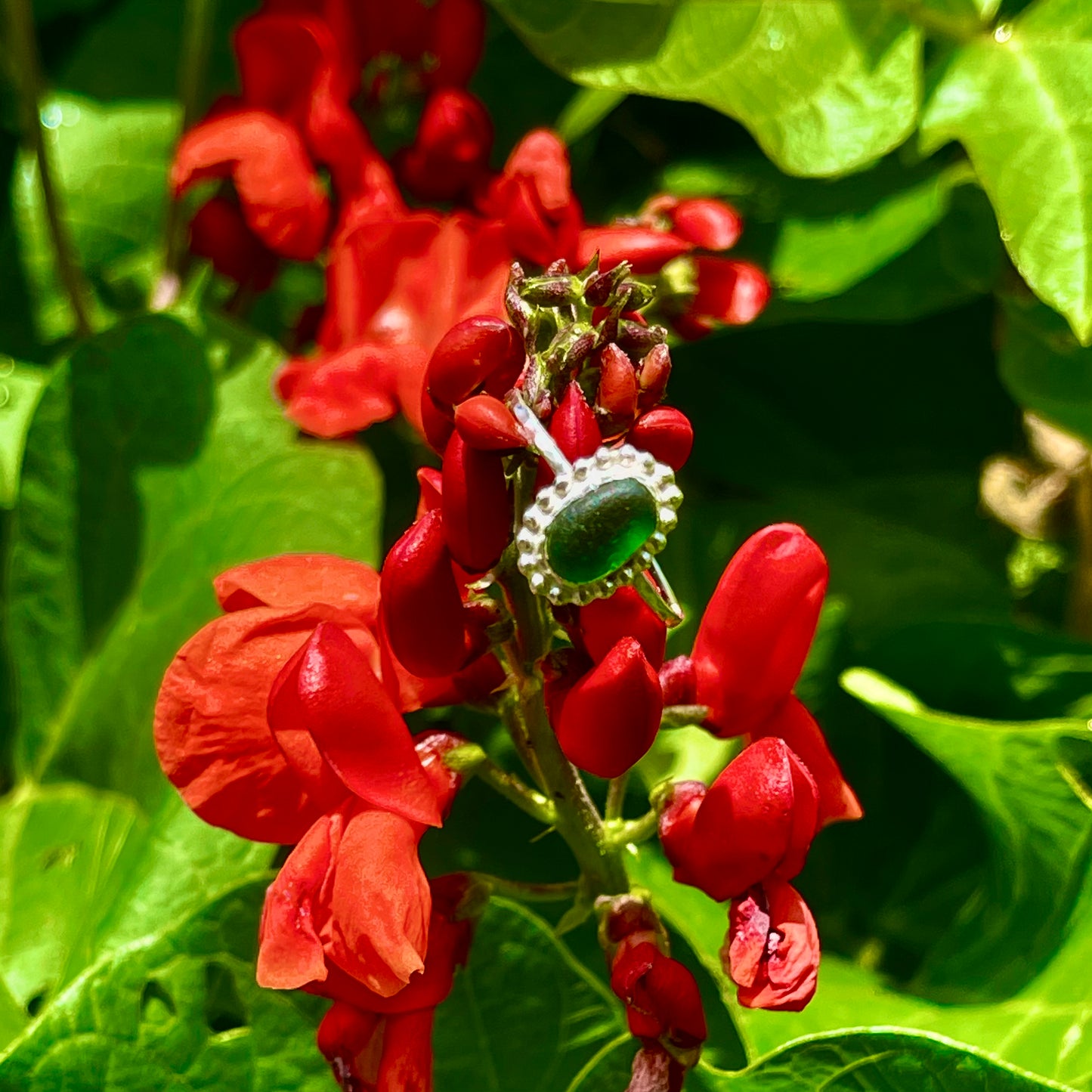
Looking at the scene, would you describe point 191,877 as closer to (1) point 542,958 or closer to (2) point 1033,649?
(1) point 542,958

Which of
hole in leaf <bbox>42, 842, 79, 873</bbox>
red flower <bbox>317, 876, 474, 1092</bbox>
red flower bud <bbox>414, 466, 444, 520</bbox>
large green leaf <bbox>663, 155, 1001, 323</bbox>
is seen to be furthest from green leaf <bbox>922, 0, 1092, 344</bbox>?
hole in leaf <bbox>42, 842, 79, 873</bbox>

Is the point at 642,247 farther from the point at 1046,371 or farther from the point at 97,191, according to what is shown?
the point at 97,191

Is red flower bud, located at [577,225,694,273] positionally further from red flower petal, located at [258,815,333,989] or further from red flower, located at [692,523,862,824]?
red flower petal, located at [258,815,333,989]

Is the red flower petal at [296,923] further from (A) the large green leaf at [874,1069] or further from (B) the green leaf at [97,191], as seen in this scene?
(B) the green leaf at [97,191]

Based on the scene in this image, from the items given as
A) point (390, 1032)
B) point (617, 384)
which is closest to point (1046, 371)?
point (617, 384)

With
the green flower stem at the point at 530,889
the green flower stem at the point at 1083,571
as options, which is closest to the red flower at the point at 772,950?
the green flower stem at the point at 530,889

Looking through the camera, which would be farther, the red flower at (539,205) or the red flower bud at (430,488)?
the red flower at (539,205)
